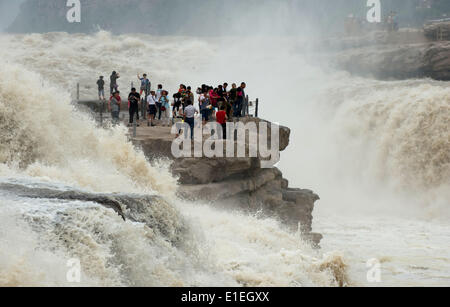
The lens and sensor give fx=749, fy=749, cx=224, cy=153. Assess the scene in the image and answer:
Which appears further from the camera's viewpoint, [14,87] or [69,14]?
[69,14]

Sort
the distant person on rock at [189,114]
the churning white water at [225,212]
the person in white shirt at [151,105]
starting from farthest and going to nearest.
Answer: the person in white shirt at [151,105] → the distant person on rock at [189,114] → the churning white water at [225,212]

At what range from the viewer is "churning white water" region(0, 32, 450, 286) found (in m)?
7.64

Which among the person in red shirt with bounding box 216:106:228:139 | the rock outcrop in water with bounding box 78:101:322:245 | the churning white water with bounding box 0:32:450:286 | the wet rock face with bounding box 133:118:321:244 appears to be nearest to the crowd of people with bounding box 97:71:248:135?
the person in red shirt with bounding box 216:106:228:139

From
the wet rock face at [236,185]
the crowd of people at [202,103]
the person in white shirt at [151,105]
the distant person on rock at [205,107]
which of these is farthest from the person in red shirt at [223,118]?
the person in white shirt at [151,105]

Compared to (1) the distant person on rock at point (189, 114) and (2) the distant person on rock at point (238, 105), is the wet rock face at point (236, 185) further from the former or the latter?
(2) the distant person on rock at point (238, 105)

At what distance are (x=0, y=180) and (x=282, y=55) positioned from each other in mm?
34686

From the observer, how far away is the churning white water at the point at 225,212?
7.64 metres

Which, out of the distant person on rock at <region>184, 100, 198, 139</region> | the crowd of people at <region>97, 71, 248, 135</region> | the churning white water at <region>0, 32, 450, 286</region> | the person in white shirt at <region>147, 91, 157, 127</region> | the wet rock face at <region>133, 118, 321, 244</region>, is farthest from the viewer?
the person in white shirt at <region>147, 91, 157, 127</region>

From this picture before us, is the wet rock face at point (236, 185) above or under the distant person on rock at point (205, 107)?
under

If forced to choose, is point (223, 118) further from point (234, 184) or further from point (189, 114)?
point (234, 184)

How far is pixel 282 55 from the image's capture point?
43.1 metres

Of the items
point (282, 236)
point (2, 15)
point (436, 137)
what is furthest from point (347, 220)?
point (2, 15)

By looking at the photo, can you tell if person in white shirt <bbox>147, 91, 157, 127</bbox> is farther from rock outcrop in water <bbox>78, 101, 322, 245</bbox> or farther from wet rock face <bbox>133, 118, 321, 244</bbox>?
wet rock face <bbox>133, 118, 321, 244</bbox>
